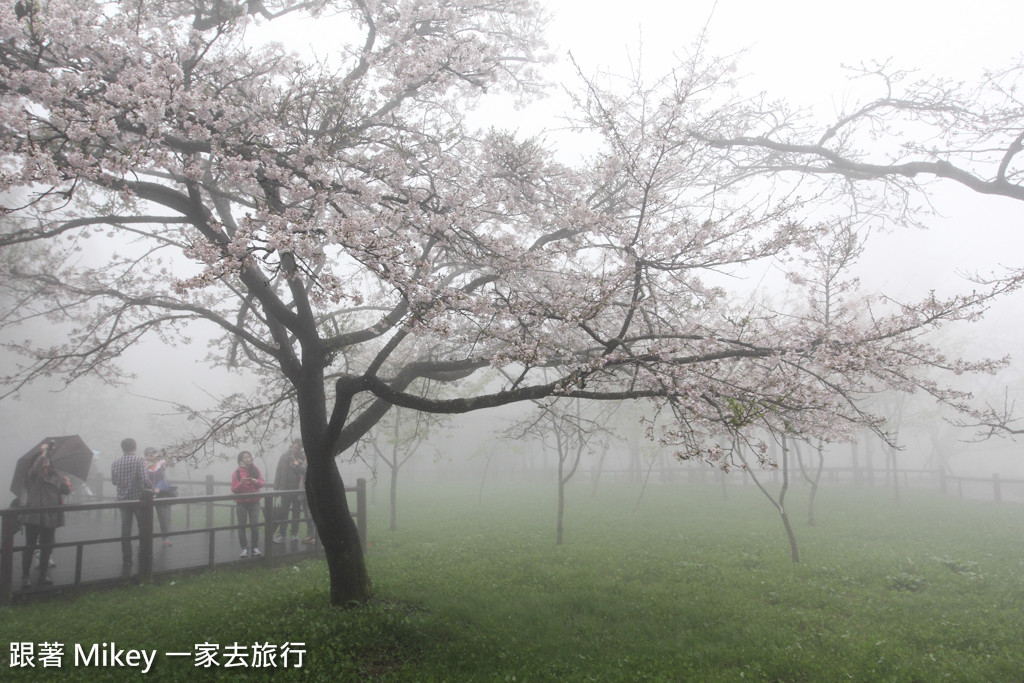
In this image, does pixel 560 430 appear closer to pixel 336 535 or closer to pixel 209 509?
pixel 336 535

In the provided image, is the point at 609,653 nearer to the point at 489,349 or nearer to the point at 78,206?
the point at 489,349

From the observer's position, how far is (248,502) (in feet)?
32.0

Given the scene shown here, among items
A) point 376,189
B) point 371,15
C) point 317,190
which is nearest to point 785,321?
point 376,189

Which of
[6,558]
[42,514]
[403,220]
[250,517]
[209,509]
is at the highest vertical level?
[403,220]

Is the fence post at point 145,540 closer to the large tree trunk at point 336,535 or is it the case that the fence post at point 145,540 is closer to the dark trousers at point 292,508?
the dark trousers at point 292,508

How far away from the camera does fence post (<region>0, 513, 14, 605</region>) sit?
22.2 ft

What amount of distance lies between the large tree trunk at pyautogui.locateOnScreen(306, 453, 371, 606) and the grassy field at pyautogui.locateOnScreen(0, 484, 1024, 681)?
0.28 metres

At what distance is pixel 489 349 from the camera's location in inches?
263

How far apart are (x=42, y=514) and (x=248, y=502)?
9.41ft

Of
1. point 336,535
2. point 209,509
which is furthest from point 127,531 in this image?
point 336,535

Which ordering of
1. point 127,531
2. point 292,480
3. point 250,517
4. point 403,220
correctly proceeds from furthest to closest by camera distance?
point 292,480 → point 250,517 → point 127,531 → point 403,220

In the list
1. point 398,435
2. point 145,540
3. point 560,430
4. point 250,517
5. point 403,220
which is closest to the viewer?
point 403,220

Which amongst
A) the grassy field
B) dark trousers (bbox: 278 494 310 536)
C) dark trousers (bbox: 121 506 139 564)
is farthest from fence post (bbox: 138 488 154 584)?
dark trousers (bbox: 278 494 310 536)

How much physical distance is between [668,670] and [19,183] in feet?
21.7
